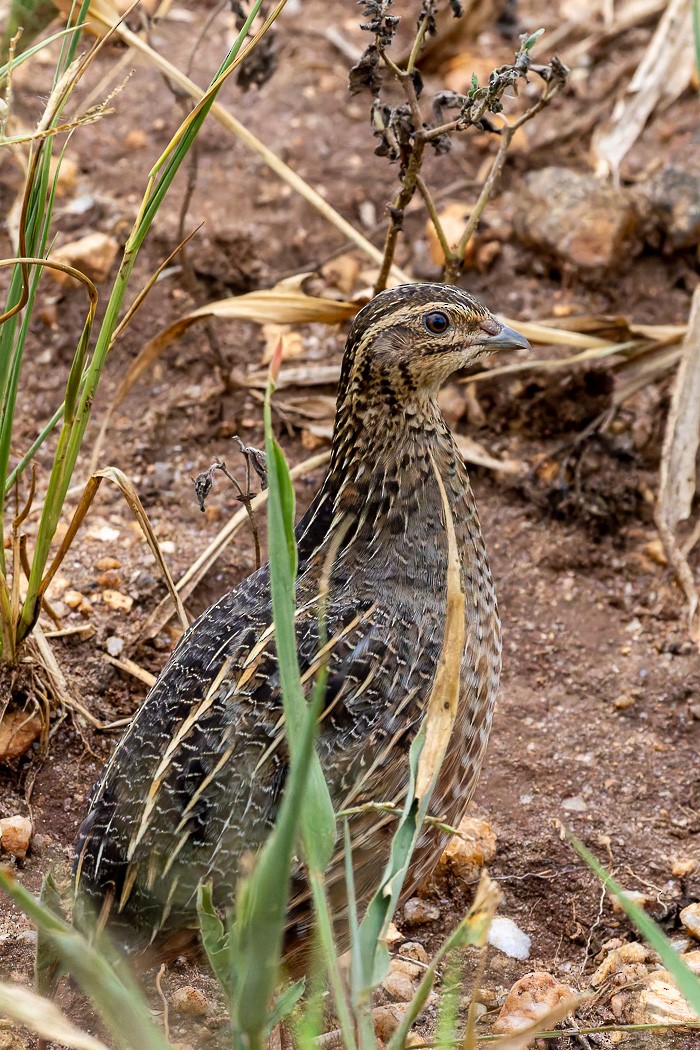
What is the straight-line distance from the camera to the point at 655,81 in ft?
21.5

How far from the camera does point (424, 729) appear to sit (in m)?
2.60

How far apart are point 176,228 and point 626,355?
216cm

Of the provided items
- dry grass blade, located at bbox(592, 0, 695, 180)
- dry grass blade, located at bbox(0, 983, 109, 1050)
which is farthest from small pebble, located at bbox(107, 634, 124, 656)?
dry grass blade, located at bbox(592, 0, 695, 180)

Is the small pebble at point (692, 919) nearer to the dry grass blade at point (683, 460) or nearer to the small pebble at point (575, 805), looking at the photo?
the small pebble at point (575, 805)

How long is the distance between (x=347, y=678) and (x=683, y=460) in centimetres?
228

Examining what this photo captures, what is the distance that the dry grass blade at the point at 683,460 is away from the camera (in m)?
4.91

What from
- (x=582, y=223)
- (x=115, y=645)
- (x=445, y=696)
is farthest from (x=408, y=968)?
(x=582, y=223)

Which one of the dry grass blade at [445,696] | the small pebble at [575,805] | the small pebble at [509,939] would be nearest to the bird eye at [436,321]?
the dry grass blade at [445,696]

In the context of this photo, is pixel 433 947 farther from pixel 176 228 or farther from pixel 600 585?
pixel 176 228

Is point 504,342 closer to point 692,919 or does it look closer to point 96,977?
point 692,919

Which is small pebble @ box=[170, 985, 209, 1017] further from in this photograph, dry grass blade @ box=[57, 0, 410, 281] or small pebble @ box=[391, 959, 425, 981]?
dry grass blade @ box=[57, 0, 410, 281]

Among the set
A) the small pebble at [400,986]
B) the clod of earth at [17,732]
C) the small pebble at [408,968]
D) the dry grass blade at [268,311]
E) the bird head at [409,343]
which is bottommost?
A: the small pebble at [400,986]

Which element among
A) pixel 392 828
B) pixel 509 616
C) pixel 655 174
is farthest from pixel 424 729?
pixel 655 174

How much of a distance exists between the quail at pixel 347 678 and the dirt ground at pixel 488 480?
1.81 feet
